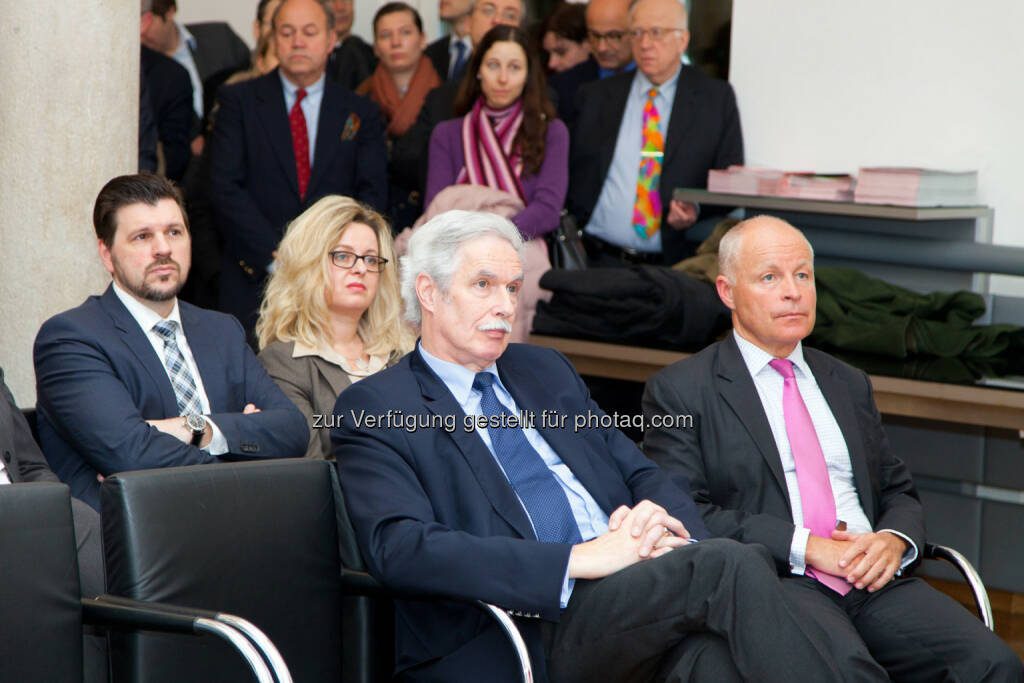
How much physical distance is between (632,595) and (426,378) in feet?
2.36

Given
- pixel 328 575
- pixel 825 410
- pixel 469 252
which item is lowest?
pixel 328 575

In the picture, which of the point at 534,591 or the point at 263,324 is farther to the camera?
the point at 263,324

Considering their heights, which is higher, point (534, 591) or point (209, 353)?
point (209, 353)

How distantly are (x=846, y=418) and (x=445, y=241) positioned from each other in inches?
45.4

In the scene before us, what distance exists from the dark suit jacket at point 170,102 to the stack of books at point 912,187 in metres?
3.31

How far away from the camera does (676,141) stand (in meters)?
5.57

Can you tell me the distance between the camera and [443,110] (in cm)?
590

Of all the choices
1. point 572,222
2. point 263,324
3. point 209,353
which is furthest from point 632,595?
point 572,222

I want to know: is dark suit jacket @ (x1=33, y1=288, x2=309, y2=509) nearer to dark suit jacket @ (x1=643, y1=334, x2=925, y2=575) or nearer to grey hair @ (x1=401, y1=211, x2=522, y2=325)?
grey hair @ (x1=401, y1=211, x2=522, y2=325)

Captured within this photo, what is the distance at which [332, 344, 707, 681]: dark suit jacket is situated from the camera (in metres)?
2.54

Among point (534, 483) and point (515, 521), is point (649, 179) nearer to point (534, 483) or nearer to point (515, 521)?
point (534, 483)

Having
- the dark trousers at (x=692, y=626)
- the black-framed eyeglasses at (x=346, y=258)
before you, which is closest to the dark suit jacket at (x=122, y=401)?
the black-framed eyeglasses at (x=346, y=258)

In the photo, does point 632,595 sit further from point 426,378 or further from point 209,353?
point 209,353

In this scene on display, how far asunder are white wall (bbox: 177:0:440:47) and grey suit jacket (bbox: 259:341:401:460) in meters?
5.98
